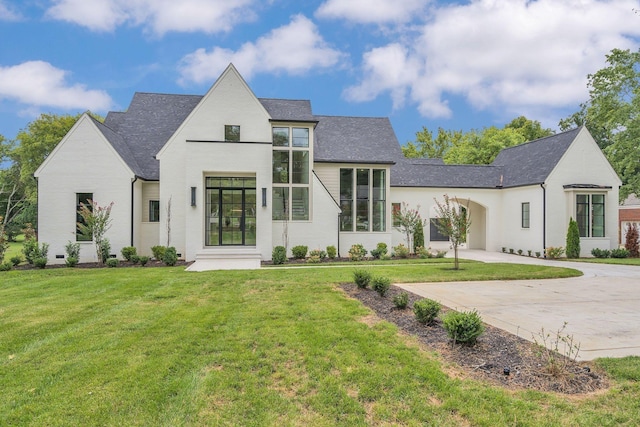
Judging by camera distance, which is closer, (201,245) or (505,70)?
(201,245)

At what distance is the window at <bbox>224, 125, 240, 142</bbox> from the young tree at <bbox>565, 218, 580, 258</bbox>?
16.7 meters

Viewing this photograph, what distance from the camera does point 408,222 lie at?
17938 millimetres

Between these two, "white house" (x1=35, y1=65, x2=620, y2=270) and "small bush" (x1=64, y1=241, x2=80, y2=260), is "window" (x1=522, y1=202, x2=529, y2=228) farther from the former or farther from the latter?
"small bush" (x1=64, y1=241, x2=80, y2=260)

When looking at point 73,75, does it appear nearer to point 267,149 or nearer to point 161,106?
point 161,106

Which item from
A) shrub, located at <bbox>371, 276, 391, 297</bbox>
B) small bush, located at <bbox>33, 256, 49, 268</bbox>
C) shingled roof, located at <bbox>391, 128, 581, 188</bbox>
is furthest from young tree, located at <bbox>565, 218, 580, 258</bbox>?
small bush, located at <bbox>33, 256, 49, 268</bbox>

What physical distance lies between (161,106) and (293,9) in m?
8.77

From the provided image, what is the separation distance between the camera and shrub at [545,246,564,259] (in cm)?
1708

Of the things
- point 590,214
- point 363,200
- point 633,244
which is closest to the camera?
point 363,200

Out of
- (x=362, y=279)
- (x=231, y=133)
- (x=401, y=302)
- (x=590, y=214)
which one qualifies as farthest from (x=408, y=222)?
(x=401, y=302)

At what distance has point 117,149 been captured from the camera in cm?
1530

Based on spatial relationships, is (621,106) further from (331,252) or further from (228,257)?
(228,257)

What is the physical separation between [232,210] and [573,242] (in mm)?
16613

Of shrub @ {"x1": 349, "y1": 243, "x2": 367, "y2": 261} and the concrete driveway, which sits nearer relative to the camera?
the concrete driveway

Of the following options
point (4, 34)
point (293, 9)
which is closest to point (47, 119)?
point (4, 34)
